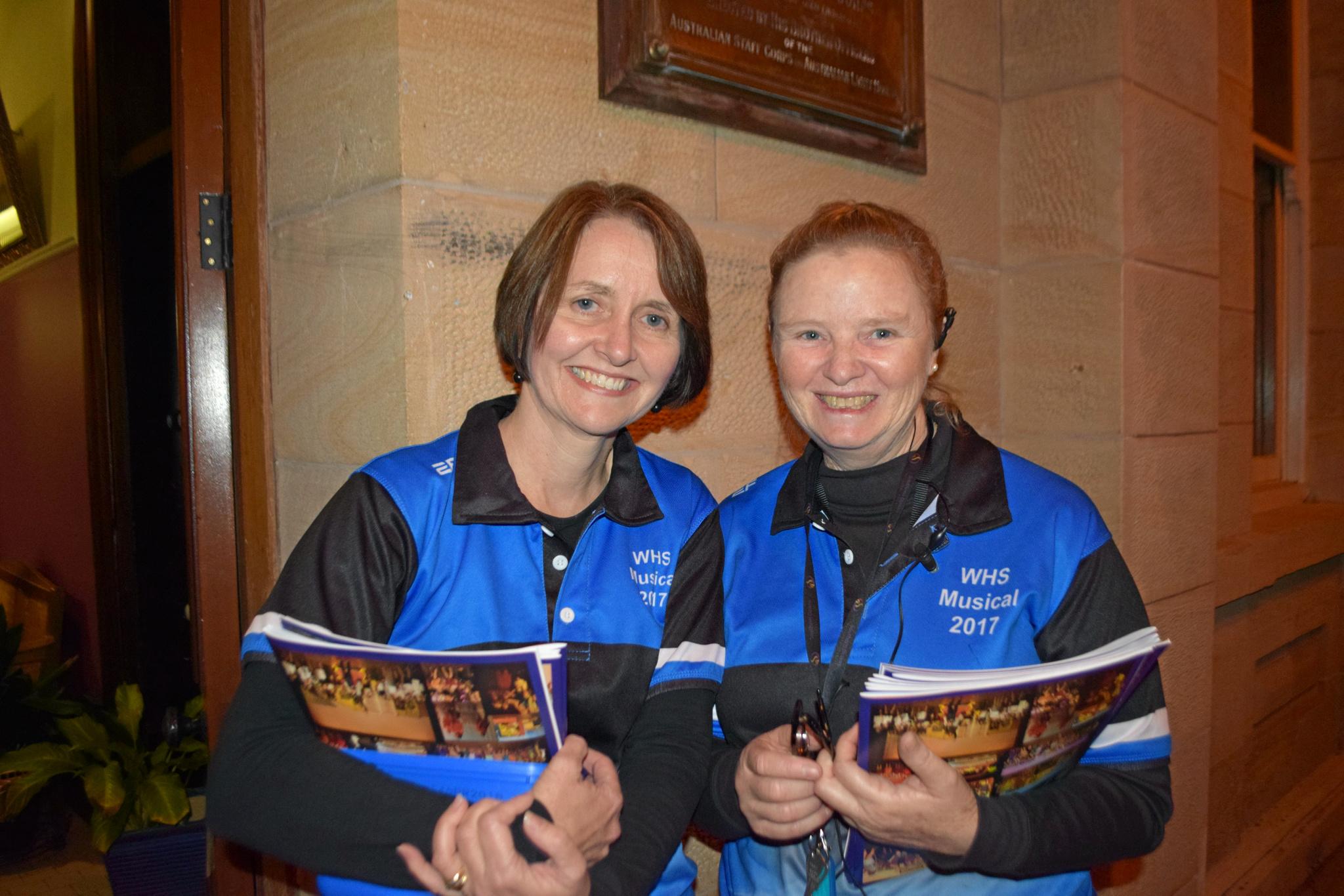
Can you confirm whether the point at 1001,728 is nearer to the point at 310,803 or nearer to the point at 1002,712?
the point at 1002,712

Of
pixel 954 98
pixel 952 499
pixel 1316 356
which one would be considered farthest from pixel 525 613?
pixel 1316 356

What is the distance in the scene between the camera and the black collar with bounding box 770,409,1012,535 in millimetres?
1688

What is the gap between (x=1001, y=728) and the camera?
4.36ft

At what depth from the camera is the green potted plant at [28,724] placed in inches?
96.1

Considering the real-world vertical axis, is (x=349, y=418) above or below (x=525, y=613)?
above

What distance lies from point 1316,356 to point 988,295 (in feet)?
10.7

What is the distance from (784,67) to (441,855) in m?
2.10

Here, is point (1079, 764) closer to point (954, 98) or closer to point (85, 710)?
point (954, 98)

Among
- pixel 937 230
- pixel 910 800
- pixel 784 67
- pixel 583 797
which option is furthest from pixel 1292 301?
pixel 583 797

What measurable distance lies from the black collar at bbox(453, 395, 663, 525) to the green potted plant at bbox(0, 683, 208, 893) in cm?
162

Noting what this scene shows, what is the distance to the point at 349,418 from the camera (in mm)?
1973

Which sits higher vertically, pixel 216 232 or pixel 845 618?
pixel 216 232

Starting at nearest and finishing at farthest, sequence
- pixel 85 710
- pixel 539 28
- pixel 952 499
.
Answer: pixel 952 499 → pixel 539 28 → pixel 85 710

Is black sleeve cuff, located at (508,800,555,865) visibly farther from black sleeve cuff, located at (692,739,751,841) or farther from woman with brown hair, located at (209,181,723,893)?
black sleeve cuff, located at (692,739,751,841)
